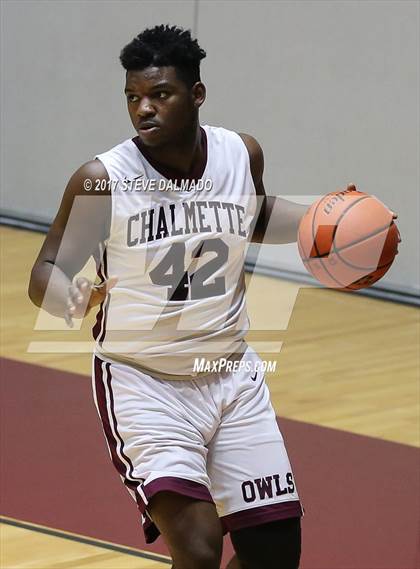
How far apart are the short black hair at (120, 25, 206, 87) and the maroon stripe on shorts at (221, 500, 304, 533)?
1.20m

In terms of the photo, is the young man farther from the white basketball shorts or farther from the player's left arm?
the player's left arm

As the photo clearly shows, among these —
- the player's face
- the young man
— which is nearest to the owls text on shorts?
the young man

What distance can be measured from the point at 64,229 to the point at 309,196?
17.7ft

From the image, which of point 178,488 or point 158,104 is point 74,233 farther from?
point 178,488

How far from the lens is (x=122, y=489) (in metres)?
5.62

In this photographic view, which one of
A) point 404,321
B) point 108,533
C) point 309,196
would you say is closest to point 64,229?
point 108,533

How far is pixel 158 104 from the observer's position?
3.79m

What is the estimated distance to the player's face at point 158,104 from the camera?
3.77 meters

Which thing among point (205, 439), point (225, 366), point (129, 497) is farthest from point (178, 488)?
point (129, 497)

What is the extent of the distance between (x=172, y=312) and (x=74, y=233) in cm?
34

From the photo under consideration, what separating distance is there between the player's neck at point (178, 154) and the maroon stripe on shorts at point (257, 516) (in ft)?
3.18

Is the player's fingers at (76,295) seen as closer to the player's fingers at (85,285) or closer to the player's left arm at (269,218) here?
the player's fingers at (85,285)

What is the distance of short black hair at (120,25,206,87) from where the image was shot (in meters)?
3.81

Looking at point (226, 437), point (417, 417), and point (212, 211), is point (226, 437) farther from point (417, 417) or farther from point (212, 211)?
point (417, 417)
